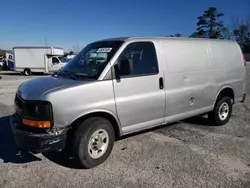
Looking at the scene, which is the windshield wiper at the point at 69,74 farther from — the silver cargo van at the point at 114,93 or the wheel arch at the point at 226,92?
the wheel arch at the point at 226,92

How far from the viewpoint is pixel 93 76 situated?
3.70 metres

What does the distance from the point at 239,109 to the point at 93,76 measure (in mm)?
5376

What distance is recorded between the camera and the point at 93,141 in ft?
11.8

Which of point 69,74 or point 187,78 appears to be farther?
point 187,78

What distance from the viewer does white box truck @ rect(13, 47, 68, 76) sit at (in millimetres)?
23766

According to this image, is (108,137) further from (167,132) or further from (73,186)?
(167,132)

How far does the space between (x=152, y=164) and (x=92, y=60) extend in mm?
2015

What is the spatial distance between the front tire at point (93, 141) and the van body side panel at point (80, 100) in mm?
190

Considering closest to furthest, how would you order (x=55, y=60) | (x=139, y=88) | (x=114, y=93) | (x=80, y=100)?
1. (x=80, y=100)
2. (x=114, y=93)
3. (x=139, y=88)
4. (x=55, y=60)

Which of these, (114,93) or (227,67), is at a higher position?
(227,67)

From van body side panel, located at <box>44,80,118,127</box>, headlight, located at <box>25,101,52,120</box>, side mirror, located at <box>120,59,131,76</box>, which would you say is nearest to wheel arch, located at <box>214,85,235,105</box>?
side mirror, located at <box>120,59,131,76</box>

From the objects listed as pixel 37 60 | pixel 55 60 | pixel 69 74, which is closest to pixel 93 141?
pixel 69 74

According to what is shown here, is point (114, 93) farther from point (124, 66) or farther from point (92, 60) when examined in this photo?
point (92, 60)

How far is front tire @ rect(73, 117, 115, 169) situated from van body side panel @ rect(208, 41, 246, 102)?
9.24ft
